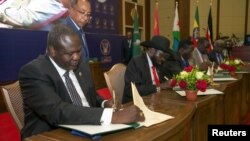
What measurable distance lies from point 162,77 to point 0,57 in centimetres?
266

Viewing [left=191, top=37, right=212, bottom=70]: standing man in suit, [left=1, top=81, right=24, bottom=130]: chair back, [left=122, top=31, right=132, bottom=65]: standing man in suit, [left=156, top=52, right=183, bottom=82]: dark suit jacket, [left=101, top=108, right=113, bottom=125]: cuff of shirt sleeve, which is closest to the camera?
[left=101, top=108, right=113, bottom=125]: cuff of shirt sleeve

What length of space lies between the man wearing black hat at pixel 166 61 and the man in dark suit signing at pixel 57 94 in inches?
46.1

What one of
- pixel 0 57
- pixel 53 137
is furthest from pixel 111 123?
pixel 0 57

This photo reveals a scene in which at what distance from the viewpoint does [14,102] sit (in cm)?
175

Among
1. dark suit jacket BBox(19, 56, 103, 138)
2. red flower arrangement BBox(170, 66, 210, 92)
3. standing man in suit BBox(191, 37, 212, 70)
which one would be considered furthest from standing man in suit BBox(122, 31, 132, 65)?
dark suit jacket BBox(19, 56, 103, 138)

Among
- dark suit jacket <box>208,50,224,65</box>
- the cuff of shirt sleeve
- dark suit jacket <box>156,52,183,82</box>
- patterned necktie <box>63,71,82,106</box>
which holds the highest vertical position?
patterned necktie <box>63,71,82,106</box>

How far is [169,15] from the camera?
1129 centimetres

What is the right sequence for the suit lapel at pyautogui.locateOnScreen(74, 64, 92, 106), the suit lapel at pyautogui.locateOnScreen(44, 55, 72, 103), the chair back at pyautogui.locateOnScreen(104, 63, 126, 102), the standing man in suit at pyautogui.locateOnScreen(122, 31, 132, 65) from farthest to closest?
the standing man in suit at pyautogui.locateOnScreen(122, 31, 132, 65) < the chair back at pyautogui.locateOnScreen(104, 63, 126, 102) < the suit lapel at pyautogui.locateOnScreen(74, 64, 92, 106) < the suit lapel at pyautogui.locateOnScreen(44, 55, 72, 103)

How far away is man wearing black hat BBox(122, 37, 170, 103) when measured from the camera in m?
2.75

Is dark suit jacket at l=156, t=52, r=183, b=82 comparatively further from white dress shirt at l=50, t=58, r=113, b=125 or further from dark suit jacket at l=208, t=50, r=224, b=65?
dark suit jacket at l=208, t=50, r=224, b=65

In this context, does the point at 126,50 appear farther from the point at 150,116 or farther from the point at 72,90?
the point at 150,116

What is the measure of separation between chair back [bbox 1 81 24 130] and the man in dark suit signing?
0.42ft

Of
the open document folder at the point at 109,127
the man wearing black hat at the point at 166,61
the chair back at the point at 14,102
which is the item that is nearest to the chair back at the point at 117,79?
the man wearing black hat at the point at 166,61

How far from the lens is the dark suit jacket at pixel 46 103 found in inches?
54.2
